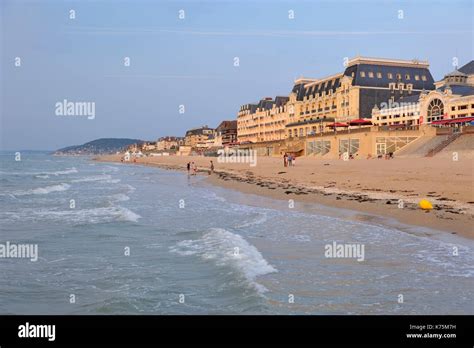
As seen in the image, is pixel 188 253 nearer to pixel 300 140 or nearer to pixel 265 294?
pixel 265 294

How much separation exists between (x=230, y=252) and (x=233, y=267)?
1739 millimetres

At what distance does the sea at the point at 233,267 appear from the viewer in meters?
8.55

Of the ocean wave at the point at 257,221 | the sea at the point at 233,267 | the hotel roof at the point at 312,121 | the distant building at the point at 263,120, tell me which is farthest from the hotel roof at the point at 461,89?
the distant building at the point at 263,120

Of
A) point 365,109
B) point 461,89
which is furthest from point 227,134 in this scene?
point 461,89

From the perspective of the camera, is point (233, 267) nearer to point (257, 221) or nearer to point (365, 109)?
point (257, 221)

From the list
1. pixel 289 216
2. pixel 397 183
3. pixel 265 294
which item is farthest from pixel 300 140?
pixel 265 294
